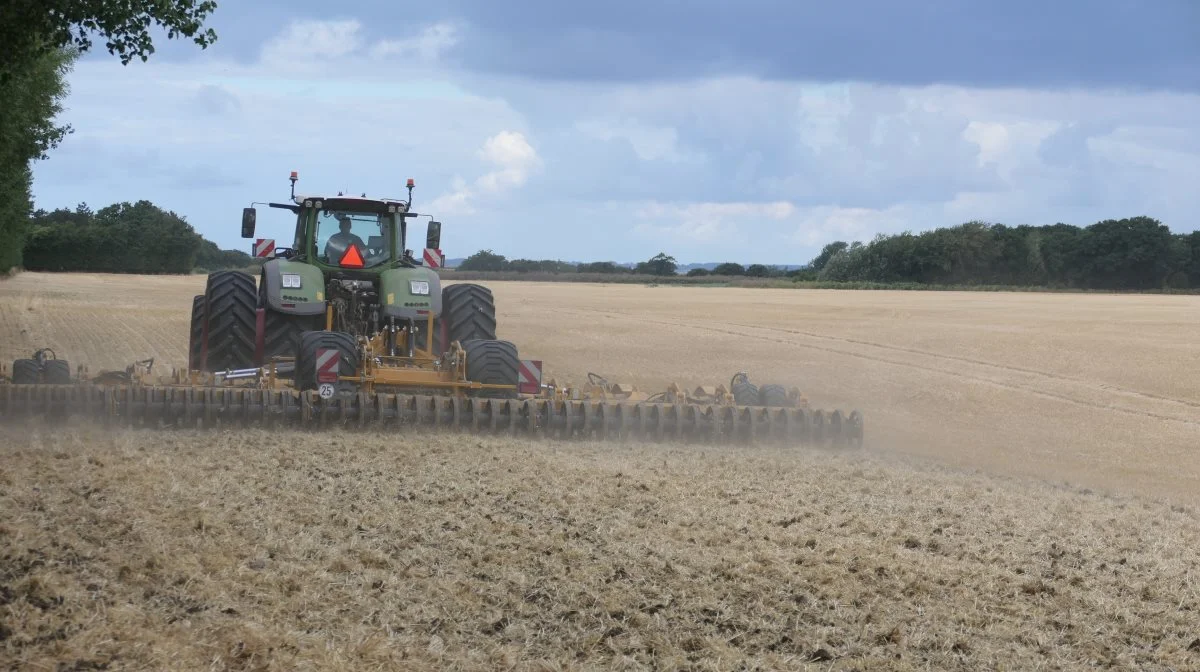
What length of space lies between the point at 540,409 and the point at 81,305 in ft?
94.3

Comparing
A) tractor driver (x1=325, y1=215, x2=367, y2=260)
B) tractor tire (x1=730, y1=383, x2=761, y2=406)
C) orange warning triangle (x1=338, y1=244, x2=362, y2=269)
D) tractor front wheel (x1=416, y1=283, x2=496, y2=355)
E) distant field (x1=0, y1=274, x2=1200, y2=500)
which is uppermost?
tractor driver (x1=325, y1=215, x2=367, y2=260)

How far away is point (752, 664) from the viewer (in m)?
5.19

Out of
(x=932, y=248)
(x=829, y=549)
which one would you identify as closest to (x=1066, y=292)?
(x=932, y=248)

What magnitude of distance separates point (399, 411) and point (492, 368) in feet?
3.36

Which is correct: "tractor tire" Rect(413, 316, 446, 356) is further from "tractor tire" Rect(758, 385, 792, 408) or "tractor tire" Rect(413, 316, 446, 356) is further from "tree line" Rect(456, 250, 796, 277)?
"tree line" Rect(456, 250, 796, 277)

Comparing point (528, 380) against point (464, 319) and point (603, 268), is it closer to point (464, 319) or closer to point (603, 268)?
point (464, 319)

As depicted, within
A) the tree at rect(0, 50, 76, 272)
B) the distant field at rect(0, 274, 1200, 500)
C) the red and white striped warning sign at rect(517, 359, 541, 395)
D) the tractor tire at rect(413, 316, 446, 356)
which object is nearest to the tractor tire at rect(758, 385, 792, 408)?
the distant field at rect(0, 274, 1200, 500)

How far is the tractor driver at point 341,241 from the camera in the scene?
13.4 m

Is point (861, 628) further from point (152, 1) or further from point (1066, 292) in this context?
point (1066, 292)

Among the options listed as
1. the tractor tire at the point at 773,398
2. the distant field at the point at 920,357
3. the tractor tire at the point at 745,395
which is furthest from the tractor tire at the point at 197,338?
the tractor tire at the point at 773,398

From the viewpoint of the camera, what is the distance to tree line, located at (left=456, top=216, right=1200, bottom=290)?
234ft

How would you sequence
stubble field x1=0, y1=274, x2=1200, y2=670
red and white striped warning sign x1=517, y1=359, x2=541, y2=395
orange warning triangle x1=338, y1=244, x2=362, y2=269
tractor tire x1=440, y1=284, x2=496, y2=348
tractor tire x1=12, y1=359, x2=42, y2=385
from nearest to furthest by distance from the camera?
stubble field x1=0, y1=274, x2=1200, y2=670
tractor tire x1=12, y1=359, x2=42, y2=385
red and white striped warning sign x1=517, y1=359, x2=541, y2=395
orange warning triangle x1=338, y1=244, x2=362, y2=269
tractor tire x1=440, y1=284, x2=496, y2=348

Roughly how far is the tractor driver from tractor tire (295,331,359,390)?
6.79ft

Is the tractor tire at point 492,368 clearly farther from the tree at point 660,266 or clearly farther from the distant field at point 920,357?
the tree at point 660,266
